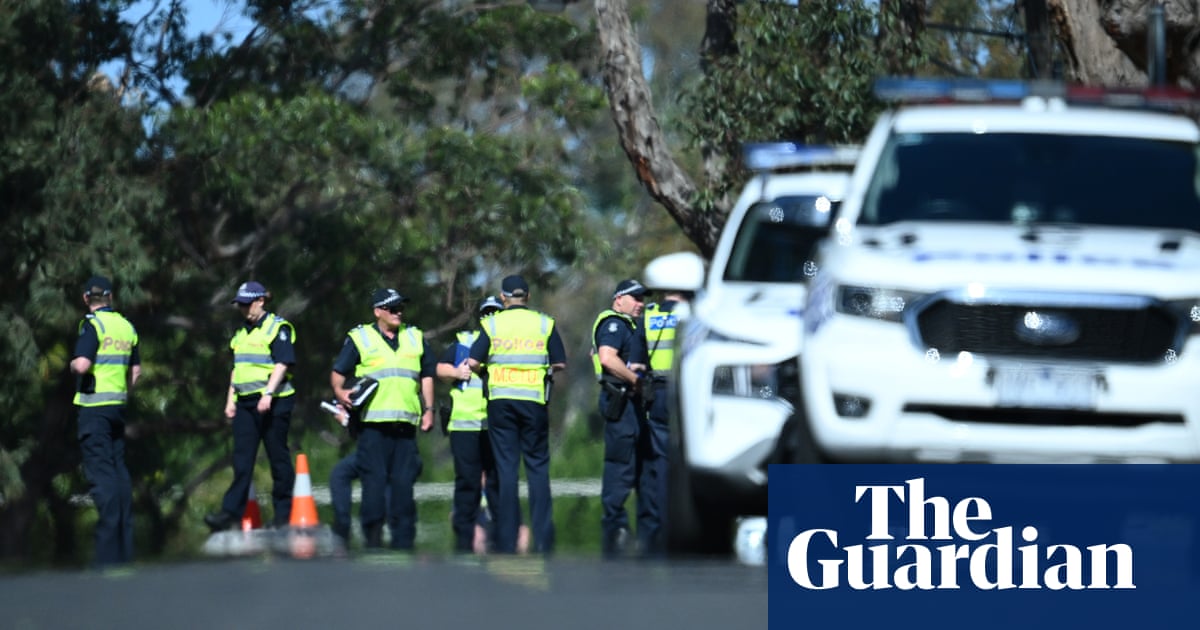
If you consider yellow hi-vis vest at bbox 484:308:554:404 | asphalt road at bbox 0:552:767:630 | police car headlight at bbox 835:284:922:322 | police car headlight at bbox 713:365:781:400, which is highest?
yellow hi-vis vest at bbox 484:308:554:404

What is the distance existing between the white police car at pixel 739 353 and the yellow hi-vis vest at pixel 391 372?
455cm

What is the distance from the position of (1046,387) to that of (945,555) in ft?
2.23

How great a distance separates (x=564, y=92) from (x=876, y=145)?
20.9m

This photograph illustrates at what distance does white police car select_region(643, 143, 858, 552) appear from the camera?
9.57 m

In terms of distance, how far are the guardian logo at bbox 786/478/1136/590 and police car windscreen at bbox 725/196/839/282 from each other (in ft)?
8.86

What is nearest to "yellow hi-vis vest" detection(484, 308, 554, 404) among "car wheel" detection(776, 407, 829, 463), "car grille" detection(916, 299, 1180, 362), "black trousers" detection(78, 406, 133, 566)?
"black trousers" detection(78, 406, 133, 566)

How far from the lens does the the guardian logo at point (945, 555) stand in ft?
26.2

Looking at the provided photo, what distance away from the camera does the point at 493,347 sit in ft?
48.3

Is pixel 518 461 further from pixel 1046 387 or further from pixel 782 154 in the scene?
pixel 1046 387

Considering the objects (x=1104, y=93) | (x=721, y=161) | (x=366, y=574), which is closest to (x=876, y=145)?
(x=1104, y=93)

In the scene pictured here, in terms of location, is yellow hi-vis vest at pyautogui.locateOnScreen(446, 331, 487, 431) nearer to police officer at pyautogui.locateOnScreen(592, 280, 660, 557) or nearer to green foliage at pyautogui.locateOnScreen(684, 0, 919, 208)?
police officer at pyautogui.locateOnScreen(592, 280, 660, 557)

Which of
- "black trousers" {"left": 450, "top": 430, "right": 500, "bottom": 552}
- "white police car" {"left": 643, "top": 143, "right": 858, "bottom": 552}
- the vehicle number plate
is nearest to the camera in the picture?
the vehicle number plate

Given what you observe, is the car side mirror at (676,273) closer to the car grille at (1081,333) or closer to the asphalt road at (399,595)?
the asphalt road at (399,595)

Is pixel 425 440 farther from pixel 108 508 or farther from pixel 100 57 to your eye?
pixel 108 508
